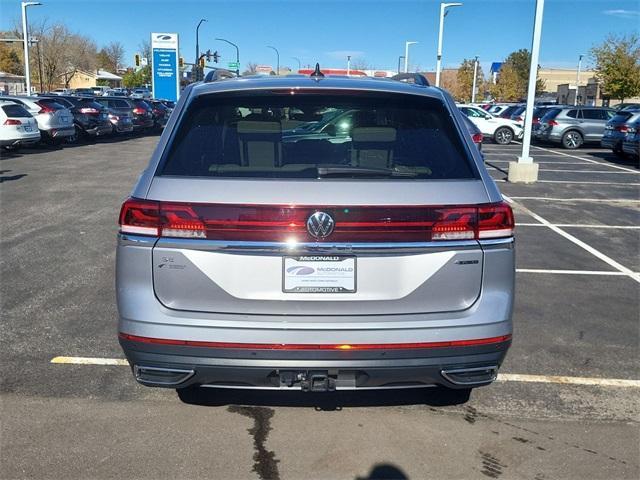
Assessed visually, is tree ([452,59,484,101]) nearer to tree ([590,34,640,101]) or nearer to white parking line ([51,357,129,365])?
tree ([590,34,640,101])

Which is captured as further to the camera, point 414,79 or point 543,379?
point 543,379

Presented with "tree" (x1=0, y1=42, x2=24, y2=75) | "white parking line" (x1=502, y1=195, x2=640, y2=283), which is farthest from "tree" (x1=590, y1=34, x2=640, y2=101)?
"tree" (x1=0, y1=42, x2=24, y2=75)

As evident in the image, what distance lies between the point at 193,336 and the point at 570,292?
182 inches

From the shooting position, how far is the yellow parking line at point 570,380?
4.31 meters

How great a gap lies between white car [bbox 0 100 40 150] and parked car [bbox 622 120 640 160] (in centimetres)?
1801

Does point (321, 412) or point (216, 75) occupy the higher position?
point (216, 75)

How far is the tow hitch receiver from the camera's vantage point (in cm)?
300

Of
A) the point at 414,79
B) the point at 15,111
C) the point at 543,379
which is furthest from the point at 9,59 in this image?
the point at 543,379

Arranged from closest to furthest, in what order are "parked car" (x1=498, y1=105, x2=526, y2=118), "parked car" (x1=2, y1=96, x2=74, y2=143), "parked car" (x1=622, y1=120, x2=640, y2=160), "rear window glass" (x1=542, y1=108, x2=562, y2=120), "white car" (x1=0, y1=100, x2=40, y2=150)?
"white car" (x1=0, y1=100, x2=40, y2=150)
"parked car" (x1=622, y1=120, x2=640, y2=160)
"parked car" (x1=2, y1=96, x2=74, y2=143)
"rear window glass" (x1=542, y1=108, x2=562, y2=120)
"parked car" (x1=498, y1=105, x2=526, y2=118)

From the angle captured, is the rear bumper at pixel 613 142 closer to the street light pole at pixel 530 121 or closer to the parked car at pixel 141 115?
the street light pole at pixel 530 121

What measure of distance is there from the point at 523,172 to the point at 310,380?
12.8 meters

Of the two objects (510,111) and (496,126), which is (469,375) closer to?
(496,126)

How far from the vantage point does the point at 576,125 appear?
25.9 m

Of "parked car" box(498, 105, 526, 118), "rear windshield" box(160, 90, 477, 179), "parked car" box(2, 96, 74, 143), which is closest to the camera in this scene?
"rear windshield" box(160, 90, 477, 179)
